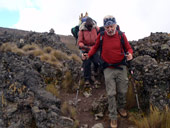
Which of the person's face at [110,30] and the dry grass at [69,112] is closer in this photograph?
the person's face at [110,30]

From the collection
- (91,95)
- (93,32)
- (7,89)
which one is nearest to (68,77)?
(91,95)

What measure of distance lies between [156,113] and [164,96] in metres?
0.74

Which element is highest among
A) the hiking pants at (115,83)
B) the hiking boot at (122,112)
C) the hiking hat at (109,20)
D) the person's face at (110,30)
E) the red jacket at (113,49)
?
the hiking hat at (109,20)

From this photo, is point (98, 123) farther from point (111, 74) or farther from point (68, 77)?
point (68, 77)

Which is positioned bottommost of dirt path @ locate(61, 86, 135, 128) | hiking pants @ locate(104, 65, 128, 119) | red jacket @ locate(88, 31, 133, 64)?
dirt path @ locate(61, 86, 135, 128)

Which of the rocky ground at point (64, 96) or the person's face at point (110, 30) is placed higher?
the person's face at point (110, 30)

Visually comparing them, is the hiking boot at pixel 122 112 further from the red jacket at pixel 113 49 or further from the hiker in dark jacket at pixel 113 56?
the red jacket at pixel 113 49

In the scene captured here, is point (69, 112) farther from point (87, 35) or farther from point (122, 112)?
point (87, 35)

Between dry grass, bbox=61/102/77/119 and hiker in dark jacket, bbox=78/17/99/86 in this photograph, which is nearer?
dry grass, bbox=61/102/77/119

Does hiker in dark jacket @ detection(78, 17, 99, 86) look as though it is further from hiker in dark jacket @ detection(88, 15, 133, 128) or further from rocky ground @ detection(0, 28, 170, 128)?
hiker in dark jacket @ detection(88, 15, 133, 128)

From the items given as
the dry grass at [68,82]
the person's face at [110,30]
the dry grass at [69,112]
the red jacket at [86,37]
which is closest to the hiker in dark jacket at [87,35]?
the red jacket at [86,37]

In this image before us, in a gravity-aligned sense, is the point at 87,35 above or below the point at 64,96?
above

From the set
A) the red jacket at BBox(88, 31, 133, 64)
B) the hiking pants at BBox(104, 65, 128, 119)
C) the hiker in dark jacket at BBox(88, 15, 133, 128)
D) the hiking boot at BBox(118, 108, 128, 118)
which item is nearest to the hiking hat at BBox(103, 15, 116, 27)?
the hiker in dark jacket at BBox(88, 15, 133, 128)

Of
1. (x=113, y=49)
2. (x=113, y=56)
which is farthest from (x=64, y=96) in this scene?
(x=113, y=49)
